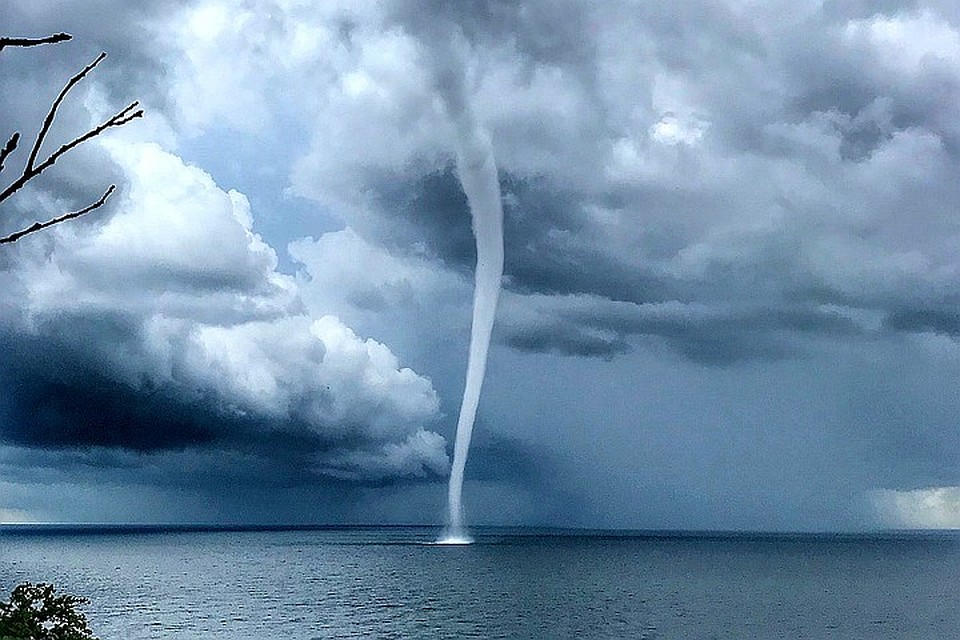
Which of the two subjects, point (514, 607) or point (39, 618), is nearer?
point (39, 618)

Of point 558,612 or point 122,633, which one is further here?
point 558,612

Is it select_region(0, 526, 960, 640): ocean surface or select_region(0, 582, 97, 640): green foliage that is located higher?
select_region(0, 582, 97, 640): green foliage

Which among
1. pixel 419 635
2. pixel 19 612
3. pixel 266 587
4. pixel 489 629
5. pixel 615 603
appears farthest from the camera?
pixel 266 587

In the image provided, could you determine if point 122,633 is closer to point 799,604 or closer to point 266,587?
point 266,587

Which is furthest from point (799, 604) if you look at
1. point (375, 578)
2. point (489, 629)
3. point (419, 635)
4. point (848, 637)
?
point (375, 578)

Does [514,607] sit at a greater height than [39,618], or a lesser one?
lesser

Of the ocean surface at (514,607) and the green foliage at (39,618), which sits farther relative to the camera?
the ocean surface at (514,607)

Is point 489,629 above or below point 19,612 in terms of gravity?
below

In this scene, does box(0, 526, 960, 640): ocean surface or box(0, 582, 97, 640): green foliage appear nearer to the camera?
box(0, 582, 97, 640): green foliage

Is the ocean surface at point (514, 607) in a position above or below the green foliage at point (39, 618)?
below

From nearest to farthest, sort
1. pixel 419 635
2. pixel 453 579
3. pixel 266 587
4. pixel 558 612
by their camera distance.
Result: pixel 419 635
pixel 558 612
pixel 266 587
pixel 453 579
